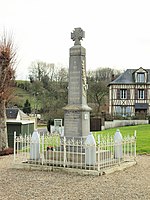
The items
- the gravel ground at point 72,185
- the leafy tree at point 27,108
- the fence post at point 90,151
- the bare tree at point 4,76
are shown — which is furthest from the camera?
the leafy tree at point 27,108

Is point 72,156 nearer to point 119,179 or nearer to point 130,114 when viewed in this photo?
point 119,179

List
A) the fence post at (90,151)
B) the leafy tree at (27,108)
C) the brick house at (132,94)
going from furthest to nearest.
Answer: the leafy tree at (27,108), the brick house at (132,94), the fence post at (90,151)

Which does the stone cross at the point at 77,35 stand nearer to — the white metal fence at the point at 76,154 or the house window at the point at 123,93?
the white metal fence at the point at 76,154

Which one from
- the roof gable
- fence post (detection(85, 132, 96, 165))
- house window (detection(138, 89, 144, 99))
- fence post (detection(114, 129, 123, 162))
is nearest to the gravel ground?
fence post (detection(85, 132, 96, 165))

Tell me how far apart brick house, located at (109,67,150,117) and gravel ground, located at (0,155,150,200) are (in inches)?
1289

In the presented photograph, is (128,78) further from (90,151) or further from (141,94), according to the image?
(90,151)

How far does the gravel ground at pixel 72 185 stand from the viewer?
735 centimetres

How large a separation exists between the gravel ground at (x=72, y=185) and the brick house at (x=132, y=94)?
3273 cm

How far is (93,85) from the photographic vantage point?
51.0 m

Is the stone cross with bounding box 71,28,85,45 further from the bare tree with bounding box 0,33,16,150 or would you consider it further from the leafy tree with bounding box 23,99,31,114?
the leafy tree with bounding box 23,99,31,114

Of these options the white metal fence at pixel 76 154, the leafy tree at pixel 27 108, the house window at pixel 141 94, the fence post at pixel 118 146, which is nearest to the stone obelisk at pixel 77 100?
the white metal fence at pixel 76 154

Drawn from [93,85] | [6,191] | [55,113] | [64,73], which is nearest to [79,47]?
[6,191]

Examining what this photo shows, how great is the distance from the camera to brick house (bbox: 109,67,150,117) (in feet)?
142

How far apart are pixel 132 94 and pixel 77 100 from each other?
107ft
